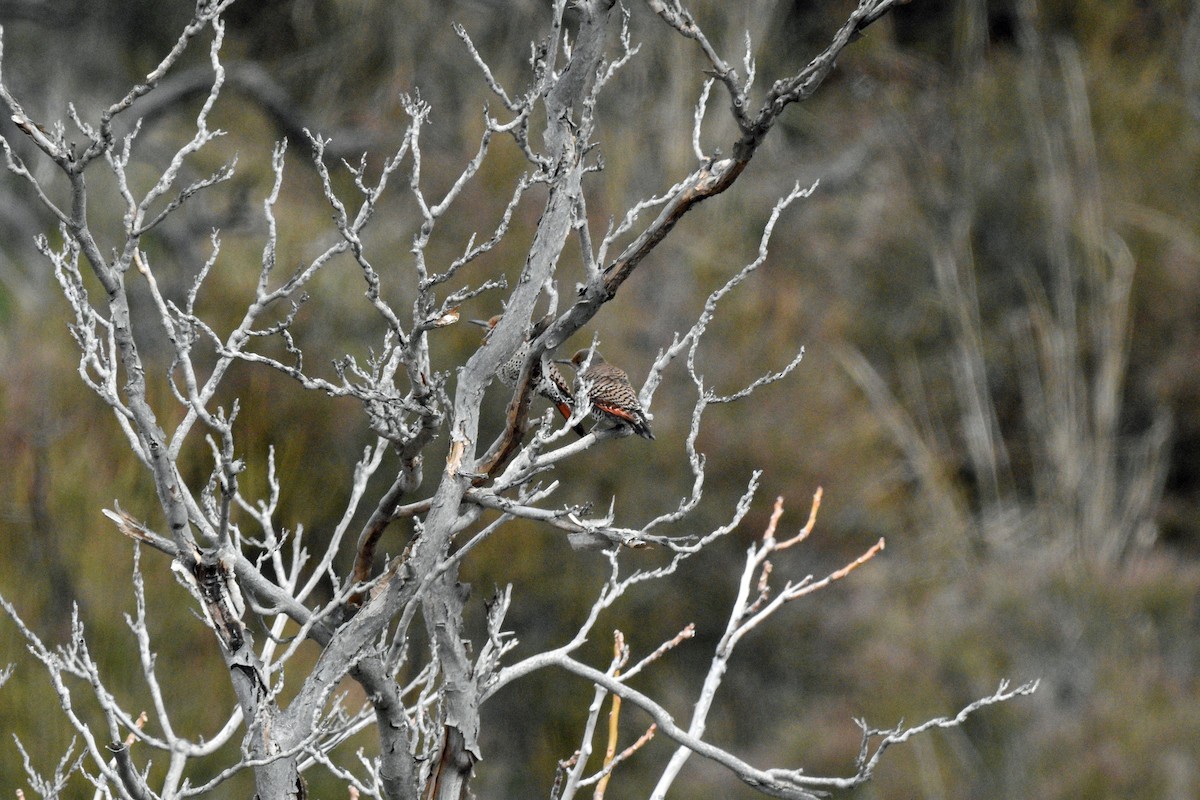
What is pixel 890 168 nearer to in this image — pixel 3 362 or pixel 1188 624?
pixel 1188 624

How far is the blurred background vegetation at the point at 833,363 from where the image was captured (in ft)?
31.2

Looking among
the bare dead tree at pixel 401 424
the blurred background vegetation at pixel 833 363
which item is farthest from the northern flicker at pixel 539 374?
the blurred background vegetation at pixel 833 363

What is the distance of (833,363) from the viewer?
41.5 feet

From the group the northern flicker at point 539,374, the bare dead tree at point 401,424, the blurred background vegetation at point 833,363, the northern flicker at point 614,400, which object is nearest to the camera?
the bare dead tree at point 401,424

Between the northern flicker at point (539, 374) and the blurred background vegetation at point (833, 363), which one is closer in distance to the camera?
the northern flicker at point (539, 374)

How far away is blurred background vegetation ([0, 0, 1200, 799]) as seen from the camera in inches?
374

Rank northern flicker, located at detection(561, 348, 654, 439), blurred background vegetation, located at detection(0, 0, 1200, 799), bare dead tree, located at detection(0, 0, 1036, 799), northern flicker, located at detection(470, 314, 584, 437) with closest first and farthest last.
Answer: bare dead tree, located at detection(0, 0, 1036, 799) → northern flicker, located at detection(470, 314, 584, 437) → northern flicker, located at detection(561, 348, 654, 439) → blurred background vegetation, located at detection(0, 0, 1200, 799)

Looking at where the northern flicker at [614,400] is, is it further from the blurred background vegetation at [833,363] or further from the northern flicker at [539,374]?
the blurred background vegetation at [833,363]

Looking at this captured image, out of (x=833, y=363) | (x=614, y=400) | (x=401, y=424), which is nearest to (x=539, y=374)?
(x=401, y=424)

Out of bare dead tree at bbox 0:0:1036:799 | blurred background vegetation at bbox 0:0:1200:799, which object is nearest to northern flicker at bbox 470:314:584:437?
bare dead tree at bbox 0:0:1036:799

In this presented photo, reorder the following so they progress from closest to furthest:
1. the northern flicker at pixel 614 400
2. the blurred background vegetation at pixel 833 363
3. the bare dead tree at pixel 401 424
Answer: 1. the bare dead tree at pixel 401 424
2. the northern flicker at pixel 614 400
3. the blurred background vegetation at pixel 833 363

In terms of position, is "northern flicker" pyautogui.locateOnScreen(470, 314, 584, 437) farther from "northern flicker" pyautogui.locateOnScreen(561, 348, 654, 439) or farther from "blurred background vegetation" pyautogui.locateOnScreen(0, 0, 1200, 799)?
"blurred background vegetation" pyautogui.locateOnScreen(0, 0, 1200, 799)

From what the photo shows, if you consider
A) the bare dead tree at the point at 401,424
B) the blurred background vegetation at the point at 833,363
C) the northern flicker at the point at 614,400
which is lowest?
the bare dead tree at the point at 401,424

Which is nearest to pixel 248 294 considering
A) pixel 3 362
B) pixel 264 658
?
pixel 3 362
